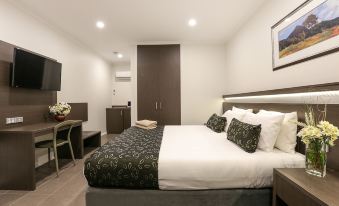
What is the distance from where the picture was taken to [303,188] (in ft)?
3.77

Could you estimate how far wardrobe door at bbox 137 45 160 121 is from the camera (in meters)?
4.60

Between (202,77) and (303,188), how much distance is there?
3.68 meters

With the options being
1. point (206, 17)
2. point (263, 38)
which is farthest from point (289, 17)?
point (206, 17)

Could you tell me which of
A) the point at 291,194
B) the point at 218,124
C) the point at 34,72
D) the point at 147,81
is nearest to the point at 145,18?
the point at 147,81

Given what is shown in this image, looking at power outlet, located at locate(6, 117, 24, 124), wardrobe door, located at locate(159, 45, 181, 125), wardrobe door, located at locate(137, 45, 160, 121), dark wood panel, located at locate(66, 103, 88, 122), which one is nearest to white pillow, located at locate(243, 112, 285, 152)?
wardrobe door, located at locate(159, 45, 181, 125)

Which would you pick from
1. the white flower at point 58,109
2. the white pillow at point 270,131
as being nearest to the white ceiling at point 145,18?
the white flower at point 58,109

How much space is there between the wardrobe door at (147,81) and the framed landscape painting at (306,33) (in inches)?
108

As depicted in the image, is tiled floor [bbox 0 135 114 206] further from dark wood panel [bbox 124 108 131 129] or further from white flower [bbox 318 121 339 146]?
dark wood panel [bbox 124 108 131 129]

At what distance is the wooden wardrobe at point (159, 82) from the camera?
4602 millimetres

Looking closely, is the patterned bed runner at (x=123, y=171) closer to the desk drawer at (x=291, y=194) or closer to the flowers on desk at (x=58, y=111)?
the desk drawer at (x=291, y=194)

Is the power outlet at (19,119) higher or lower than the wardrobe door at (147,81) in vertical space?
lower

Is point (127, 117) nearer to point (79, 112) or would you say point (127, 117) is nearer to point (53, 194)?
point (79, 112)

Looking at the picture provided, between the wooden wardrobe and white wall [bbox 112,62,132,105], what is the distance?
2.46 metres

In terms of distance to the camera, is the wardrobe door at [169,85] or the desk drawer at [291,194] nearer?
the desk drawer at [291,194]
